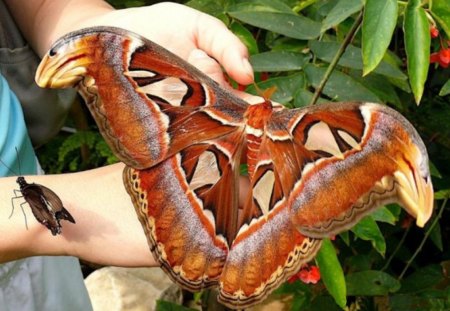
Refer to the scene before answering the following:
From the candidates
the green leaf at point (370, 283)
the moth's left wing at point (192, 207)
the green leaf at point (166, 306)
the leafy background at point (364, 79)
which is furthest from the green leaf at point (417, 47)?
the green leaf at point (166, 306)

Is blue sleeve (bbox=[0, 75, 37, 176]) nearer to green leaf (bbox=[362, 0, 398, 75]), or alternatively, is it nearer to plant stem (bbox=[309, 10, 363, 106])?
plant stem (bbox=[309, 10, 363, 106])

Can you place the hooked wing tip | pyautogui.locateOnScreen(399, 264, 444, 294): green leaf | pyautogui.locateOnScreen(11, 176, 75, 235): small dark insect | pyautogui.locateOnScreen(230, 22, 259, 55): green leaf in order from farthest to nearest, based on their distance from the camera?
pyautogui.locateOnScreen(399, 264, 444, 294): green leaf < pyautogui.locateOnScreen(230, 22, 259, 55): green leaf < pyautogui.locateOnScreen(11, 176, 75, 235): small dark insect < the hooked wing tip

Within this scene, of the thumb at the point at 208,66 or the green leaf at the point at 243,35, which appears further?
the green leaf at the point at 243,35

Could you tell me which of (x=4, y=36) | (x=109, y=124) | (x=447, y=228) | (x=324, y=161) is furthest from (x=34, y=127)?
(x=447, y=228)

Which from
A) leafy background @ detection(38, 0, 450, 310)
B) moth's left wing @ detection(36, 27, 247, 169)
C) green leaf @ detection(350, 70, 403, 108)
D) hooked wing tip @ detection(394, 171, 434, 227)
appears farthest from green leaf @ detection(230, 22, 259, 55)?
hooked wing tip @ detection(394, 171, 434, 227)

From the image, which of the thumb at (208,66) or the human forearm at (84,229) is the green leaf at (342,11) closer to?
the thumb at (208,66)
